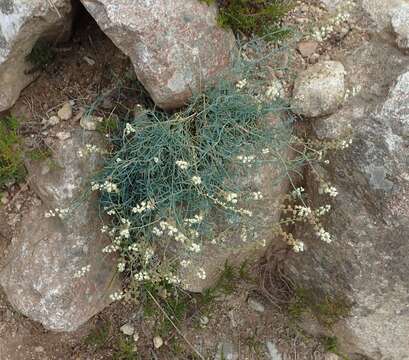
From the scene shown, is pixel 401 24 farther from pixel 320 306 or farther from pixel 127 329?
pixel 127 329

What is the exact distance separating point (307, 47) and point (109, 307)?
8.19 feet

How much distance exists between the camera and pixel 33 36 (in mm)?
3326

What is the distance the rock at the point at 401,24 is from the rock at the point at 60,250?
2155 millimetres

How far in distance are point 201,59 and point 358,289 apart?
6.63 ft

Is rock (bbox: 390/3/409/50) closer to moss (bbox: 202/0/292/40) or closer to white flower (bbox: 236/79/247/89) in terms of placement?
moss (bbox: 202/0/292/40)

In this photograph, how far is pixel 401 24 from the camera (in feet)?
11.6

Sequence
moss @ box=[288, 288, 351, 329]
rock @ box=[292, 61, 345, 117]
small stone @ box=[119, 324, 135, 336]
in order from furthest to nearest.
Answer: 1. small stone @ box=[119, 324, 135, 336]
2. moss @ box=[288, 288, 351, 329]
3. rock @ box=[292, 61, 345, 117]

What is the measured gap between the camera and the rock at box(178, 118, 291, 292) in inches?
144

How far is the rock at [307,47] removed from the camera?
3.81 m

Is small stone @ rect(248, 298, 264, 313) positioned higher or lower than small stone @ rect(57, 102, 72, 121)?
lower

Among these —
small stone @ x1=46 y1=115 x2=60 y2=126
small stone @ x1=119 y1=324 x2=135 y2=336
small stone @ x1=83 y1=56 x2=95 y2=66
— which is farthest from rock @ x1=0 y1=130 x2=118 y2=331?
small stone @ x1=83 y1=56 x2=95 y2=66

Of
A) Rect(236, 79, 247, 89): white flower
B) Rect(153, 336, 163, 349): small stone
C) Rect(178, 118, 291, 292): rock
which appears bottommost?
Rect(153, 336, 163, 349): small stone

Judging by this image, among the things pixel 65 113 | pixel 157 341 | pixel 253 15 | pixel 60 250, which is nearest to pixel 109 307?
pixel 157 341

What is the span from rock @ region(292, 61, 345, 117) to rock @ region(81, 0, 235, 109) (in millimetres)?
595
